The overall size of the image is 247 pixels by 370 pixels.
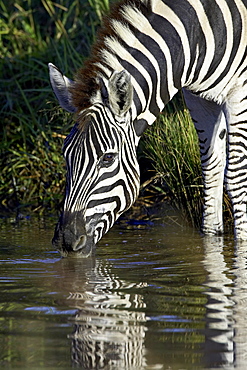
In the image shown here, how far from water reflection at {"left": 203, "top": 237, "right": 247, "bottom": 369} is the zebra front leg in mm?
515

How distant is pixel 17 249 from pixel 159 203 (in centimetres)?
261

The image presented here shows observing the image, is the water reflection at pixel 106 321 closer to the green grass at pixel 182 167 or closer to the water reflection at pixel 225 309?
the water reflection at pixel 225 309

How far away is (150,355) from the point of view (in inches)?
129

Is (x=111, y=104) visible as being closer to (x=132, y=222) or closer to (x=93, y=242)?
(x=93, y=242)

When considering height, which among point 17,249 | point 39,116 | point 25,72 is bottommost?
point 17,249

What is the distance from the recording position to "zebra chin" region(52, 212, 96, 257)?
4941 mm

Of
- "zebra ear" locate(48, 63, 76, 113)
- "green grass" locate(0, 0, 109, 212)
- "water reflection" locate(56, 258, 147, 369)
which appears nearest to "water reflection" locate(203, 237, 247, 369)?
"water reflection" locate(56, 258, 147, 369)

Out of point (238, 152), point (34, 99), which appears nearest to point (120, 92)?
point (238, 152)

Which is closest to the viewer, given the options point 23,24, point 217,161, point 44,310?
point 44,310

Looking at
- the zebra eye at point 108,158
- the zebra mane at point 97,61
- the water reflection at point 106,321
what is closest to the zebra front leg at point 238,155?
the zebra mane at point 97,61

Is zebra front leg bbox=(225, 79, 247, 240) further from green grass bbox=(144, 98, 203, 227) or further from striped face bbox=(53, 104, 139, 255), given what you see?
striped face bbox=(53, 104, 139, 255)

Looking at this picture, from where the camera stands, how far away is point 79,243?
4992mm

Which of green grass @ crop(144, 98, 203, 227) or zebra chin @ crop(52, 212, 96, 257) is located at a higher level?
green grass @ crop(144, 98, 203, 227)

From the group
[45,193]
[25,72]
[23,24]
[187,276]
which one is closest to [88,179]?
[187,276]
